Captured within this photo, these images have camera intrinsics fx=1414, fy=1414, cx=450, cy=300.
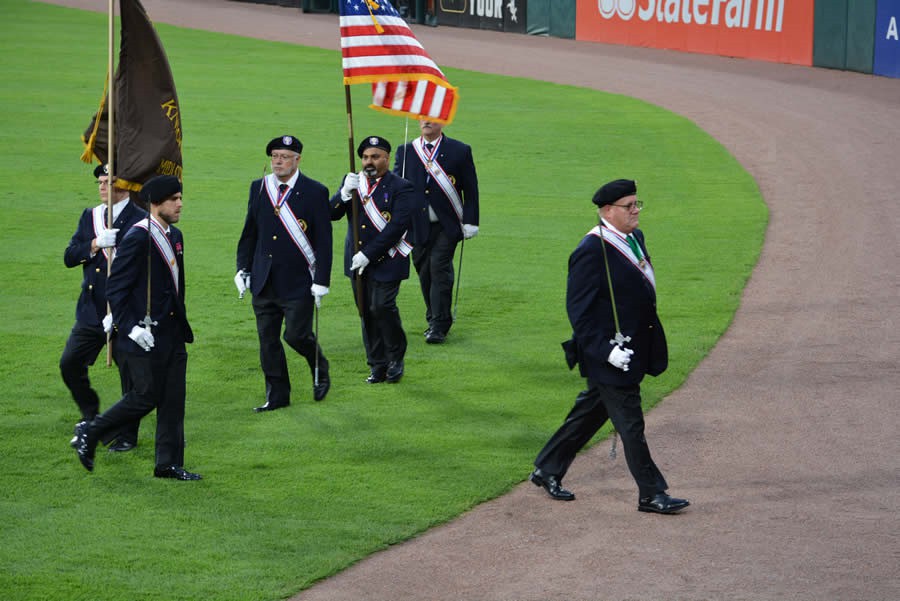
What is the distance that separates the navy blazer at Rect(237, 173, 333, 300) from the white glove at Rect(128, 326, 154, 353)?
71.2 inches

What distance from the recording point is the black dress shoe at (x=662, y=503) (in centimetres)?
820

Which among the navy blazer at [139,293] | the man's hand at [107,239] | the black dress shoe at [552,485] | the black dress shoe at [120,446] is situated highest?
the man's hand at [107,239]

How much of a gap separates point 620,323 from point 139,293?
9.59 ft

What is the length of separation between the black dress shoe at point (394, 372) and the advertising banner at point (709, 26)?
20.2 metres

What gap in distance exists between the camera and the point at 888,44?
89.5ft

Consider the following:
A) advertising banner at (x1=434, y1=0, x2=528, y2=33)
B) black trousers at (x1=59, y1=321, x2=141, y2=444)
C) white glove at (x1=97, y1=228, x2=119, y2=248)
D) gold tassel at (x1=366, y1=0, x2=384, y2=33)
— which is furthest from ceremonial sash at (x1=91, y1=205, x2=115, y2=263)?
advertising banner at (x1=434, y1=0, x2=528, y2=33)

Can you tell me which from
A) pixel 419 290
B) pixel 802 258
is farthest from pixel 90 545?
pixel 802 258

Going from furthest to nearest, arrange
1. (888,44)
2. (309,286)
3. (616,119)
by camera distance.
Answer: (888,44)
(616,119)
(309,286)

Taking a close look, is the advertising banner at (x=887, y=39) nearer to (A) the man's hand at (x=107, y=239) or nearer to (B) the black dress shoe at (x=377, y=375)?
(B) the black dress shoe at (x=377, y=375)

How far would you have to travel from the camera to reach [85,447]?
8820 millimetres

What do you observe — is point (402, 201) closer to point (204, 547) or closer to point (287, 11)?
point (204, 547)

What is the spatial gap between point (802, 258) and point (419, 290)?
4.29 meters

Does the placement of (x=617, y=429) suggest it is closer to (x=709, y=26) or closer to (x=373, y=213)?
(x=373, y=213)

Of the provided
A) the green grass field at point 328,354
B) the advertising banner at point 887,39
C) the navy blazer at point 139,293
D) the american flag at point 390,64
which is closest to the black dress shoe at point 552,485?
the green grass field at point 328,354
